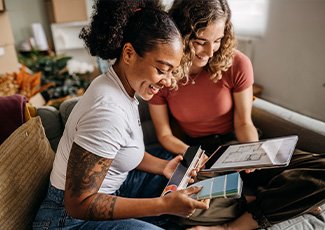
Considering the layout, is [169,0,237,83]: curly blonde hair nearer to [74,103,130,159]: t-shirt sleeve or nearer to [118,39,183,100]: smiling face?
[118,39,183,100]: smiling face

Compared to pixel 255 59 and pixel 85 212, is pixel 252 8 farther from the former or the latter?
pixel 85 212

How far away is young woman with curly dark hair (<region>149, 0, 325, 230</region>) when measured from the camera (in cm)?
98

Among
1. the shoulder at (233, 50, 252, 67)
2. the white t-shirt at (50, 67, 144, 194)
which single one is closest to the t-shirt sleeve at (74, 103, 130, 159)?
the white t-shirt at (50, 67, 144, 194)

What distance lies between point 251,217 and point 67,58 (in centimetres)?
180

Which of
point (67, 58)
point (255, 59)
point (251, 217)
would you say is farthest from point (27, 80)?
point (255, 59)

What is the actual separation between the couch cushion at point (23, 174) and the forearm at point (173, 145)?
498 mm

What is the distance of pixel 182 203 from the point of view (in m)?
0.73

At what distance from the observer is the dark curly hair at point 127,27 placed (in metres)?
0.78

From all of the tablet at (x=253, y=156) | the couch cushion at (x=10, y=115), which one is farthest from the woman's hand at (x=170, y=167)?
the couch cushion at (x=10, y=115)

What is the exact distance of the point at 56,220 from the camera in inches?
32.3

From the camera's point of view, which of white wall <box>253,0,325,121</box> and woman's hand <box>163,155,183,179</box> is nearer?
woman's hand <box>163,155,183,179</box>

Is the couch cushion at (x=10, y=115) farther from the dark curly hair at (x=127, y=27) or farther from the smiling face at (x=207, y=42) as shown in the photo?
the smiling face at (x=207, y=42)

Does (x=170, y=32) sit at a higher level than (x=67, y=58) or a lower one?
higher

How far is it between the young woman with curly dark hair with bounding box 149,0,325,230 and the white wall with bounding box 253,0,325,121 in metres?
1.00
